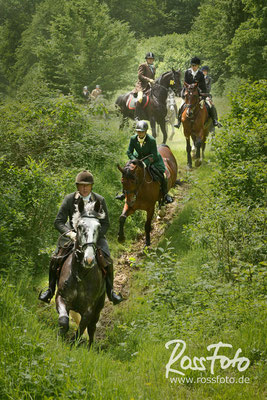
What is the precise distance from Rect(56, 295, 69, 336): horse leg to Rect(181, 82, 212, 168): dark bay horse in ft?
30.6

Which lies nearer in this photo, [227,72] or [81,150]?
[81,150]

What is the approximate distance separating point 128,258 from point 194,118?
6290 mm

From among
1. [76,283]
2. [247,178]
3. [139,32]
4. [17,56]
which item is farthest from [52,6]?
[76,283]

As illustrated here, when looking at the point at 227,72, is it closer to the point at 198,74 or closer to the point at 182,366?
the point at 198,74

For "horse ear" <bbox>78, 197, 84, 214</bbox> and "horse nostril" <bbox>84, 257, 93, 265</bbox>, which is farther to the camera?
"horse ear" <bbox>78, 197, 84, 214</bbox>

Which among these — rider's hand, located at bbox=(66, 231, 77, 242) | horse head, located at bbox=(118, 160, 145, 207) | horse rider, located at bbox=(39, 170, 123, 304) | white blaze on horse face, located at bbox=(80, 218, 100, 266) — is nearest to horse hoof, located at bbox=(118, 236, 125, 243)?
horse head, located at bbox=(118, 160, 145, 207)

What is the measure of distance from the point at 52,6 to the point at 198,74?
60.2ft

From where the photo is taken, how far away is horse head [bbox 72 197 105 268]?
18.1 feet

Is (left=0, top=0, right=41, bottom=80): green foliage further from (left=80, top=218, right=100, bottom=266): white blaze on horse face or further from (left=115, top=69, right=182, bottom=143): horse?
(left=80, top=218, right=100, bottom=266): white blaze on horse face

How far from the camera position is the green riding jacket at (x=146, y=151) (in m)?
10.2

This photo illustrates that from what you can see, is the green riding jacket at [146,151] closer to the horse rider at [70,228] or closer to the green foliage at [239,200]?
the green foliage at [239,200]

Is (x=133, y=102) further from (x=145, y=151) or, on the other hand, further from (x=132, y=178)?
(x=132, y=178)

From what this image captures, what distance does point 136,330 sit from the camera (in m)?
6.68

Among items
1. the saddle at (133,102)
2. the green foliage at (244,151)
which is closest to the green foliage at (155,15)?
the saddle at (133,102)
